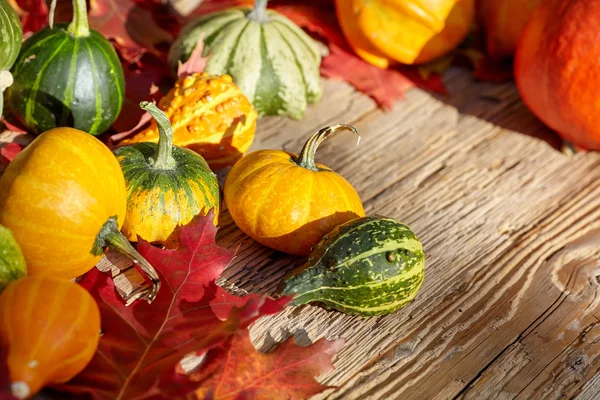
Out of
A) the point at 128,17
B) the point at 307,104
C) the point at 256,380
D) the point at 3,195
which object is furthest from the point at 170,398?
the point at 128,17

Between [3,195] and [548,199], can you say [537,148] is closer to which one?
[548,199]

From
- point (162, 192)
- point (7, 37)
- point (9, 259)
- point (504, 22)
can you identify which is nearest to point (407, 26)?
point (504, 22)

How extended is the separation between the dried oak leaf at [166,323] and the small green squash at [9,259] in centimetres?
23

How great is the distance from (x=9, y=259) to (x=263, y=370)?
22.8 inches

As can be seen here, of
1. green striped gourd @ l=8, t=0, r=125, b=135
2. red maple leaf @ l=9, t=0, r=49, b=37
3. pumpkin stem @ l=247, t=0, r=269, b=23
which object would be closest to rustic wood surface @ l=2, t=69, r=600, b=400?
pumpkin stem @ l=247, t=0, r=269, b=23

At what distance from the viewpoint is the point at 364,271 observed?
64.4 inches

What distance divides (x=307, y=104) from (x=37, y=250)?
1.35 metres

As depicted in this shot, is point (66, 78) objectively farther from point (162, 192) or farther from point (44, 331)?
point (44, 331)

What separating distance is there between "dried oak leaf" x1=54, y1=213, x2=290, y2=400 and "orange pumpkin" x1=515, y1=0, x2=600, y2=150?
1395 millimetres

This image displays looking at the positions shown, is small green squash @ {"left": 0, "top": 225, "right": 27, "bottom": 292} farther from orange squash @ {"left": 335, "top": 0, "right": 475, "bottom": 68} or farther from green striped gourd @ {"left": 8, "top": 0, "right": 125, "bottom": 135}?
orange squash @ {"left": 335, "top": 0, "right": 475, "bottom": 68}

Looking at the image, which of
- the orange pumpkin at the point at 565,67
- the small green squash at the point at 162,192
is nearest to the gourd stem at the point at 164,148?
the small green squash at the point at 162,192

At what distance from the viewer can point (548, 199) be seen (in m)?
2.36

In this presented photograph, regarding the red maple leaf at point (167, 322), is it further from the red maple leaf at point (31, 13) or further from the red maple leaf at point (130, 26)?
the red maple leaf at point (31, 13)

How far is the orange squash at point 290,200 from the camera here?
1.80 m
